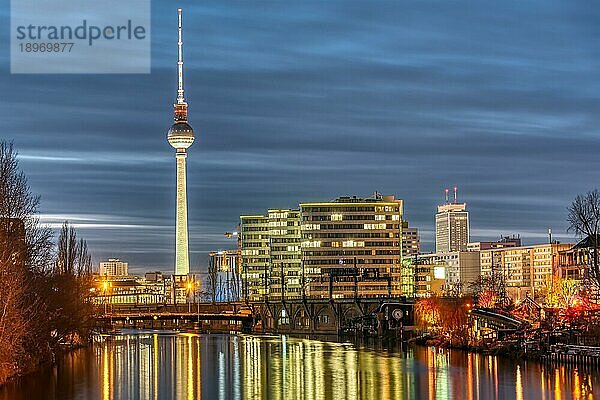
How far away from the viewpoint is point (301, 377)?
7981cm

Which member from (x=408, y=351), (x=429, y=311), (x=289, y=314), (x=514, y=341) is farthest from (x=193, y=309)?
(x=514, y=341)

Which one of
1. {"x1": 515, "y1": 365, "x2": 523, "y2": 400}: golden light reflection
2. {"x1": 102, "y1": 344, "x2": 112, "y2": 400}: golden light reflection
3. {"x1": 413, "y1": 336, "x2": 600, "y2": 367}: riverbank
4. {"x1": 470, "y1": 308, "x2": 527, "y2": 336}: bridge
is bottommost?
{"x1": 515, "y1": 365, "x2": 523, "y2": 400}: golden light reflection

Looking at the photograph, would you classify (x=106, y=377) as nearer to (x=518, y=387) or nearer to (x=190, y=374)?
(x=190, y=374)

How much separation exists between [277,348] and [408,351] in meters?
15.8

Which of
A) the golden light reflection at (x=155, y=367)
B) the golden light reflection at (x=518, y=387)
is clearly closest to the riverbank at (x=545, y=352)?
the golden light reflection at (x=518, y=387)

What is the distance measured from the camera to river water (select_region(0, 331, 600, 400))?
6769cm

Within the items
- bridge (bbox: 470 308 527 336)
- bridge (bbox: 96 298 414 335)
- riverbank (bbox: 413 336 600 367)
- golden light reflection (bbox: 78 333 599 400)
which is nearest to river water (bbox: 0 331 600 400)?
golden light reflection (bbox: 78 333 599 400)

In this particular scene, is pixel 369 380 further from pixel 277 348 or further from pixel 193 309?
pixel 193 309

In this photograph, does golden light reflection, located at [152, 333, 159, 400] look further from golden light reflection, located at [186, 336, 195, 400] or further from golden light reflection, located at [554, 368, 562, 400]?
golden light reflection, located at [554, 368, 562, 400]

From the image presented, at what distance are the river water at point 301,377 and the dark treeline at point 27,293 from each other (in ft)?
6.68

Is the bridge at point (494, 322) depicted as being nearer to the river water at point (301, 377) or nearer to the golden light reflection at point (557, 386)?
the river water at point (301, 377)

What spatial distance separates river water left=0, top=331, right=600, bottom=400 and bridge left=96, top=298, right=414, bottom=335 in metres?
36.5

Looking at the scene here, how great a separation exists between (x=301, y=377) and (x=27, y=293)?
67.3 ft

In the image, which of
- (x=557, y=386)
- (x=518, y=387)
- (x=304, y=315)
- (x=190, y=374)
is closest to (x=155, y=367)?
(x=190, y=374)
